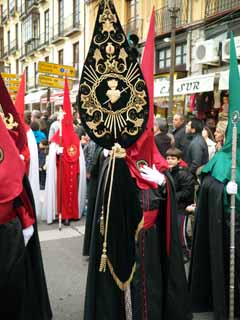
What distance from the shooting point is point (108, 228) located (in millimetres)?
2820

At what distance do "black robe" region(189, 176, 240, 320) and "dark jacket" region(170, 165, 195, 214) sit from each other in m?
1.31

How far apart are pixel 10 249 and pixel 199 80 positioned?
27.7 feet

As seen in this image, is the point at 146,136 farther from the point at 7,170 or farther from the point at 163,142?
the point at 163,142

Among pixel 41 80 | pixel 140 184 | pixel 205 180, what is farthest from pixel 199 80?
pixel 140 184

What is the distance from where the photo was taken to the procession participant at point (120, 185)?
110 inches

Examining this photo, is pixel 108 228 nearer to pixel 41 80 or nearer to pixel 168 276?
pixel 168 276

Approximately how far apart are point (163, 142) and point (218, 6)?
9.18 metres

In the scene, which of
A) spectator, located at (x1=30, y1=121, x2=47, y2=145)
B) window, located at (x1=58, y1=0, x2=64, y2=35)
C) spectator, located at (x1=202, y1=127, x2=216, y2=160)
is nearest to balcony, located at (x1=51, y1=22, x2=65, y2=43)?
window, located at (x1=58, y1=0, x2=64, y2=35)

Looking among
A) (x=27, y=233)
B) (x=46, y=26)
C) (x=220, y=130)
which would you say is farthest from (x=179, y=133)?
(x=46, y=26)

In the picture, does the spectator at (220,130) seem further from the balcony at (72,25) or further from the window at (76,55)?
the window at (76,55)

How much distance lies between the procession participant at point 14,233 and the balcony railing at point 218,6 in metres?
11.3

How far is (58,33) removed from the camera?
25938mm

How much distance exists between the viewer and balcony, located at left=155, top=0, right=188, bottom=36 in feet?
47.9

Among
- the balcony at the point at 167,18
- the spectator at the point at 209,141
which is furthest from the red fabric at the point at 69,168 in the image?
the balcony at the point at 167,18
